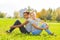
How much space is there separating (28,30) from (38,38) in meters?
0.71

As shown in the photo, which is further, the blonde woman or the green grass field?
the blonde woman

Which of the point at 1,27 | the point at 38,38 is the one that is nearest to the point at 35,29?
the point at 38,38

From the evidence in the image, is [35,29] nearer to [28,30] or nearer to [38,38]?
[28,30]

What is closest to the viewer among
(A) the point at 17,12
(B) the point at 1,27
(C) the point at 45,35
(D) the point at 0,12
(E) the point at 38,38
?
(E) the point at 38,38

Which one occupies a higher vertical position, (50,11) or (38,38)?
(50,11)

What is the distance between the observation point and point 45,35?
19.9 feet

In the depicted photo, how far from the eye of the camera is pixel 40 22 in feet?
20.1

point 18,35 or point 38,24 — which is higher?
point 38,24

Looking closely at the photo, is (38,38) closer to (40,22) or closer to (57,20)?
(40,22)

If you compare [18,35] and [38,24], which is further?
[38,24]

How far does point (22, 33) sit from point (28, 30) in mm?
208

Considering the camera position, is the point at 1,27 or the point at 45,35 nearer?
the point at 45,35

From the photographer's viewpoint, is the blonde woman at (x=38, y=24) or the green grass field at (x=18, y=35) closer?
the green grass field at (x=18, y=35)

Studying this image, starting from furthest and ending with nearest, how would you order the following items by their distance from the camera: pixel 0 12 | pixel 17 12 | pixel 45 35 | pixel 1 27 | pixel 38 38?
pixel 0 12 < pixel 17 12 < pixel 1 27 < pixel 45 35 < pixel 38 38
